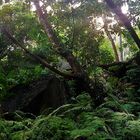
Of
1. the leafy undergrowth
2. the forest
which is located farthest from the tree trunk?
the leafy undergrowth

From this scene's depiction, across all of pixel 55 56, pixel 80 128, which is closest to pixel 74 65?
pixel 55 56

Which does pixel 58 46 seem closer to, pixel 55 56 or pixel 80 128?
pixel 55 56

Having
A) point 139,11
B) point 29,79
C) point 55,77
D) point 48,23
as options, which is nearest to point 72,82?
point 55,77

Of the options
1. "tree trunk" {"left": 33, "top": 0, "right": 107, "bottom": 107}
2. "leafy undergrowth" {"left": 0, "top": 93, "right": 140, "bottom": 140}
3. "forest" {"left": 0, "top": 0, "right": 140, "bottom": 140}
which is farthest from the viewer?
"tree trunk" {"left": 33, "top": 0, "right": 107, "bottom": 107}

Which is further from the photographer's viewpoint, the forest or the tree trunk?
the tree trunk

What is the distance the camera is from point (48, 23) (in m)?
7.59

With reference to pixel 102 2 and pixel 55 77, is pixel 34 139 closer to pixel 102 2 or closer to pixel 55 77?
pixel 55 77


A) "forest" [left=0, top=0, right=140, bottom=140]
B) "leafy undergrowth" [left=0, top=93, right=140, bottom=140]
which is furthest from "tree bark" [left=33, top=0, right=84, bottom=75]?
"leafy undergrowth" [left=0, top=93, right=140, bottom=140]

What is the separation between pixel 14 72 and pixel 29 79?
1.51 feet

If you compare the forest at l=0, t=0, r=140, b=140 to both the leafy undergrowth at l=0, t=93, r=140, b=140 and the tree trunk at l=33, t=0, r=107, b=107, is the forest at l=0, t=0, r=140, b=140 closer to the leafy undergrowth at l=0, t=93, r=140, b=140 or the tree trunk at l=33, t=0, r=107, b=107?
the tree trunk at l=33, t=0, r=107, b=107

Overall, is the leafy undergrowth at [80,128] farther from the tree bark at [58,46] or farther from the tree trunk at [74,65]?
the tree bark at [58,46]

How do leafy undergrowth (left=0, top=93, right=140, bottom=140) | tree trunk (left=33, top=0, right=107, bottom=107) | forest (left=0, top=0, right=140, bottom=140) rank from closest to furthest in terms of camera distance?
leafy undergrowth (left=0, top=93, right=140, bottom=140) < forest (left=0, top=0, right=140, bottom=140) < tree trunk (left=33, top=0, right=107, bottom=107)

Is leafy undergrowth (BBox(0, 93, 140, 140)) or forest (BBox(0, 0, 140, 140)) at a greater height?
forest (BBox(0, 0, 140, 140))

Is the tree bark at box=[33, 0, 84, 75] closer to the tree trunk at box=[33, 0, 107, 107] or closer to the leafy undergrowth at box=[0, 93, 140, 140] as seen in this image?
the tree trunk at box=[33, 0, 107, 107]
